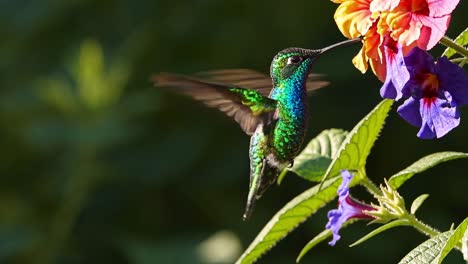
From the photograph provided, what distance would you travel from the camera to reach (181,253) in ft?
14.2

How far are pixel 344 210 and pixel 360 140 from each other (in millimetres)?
131

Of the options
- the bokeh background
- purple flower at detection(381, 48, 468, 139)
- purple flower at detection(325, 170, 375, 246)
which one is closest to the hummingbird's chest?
purple flower at detection(325, 170, 375, 246)

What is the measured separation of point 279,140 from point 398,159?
2483 mm

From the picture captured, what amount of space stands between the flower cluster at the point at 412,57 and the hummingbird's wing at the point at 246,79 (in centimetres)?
52

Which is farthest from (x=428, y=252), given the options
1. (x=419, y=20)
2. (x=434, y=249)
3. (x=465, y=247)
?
(x=419, y=20)

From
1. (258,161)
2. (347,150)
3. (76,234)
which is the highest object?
(347,150)

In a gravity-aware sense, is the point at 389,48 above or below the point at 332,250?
above

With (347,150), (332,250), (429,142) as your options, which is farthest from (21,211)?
(347,150)

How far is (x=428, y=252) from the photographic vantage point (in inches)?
58.7

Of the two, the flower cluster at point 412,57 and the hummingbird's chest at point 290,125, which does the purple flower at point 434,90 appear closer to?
the flower cluster at point 412,57

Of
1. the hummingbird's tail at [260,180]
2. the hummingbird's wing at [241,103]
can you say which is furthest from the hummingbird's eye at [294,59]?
the hummingbird's tail at [260,180]

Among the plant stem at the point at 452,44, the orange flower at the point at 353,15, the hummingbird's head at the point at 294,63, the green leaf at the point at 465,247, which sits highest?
the orange flower at the point at 353,15

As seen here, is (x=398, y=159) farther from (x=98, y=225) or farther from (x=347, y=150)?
(x=347, y=150)

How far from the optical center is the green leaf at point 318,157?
1.96 meters
